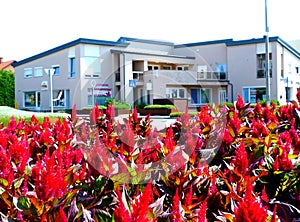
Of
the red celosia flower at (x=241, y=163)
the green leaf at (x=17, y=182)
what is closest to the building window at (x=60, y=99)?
the green leaf at (x=17, y=182)

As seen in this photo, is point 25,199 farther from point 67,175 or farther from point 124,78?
point 124,78

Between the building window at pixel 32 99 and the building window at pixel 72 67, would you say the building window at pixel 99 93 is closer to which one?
the building window at pixel 72 67

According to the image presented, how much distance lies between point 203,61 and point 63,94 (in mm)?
12984

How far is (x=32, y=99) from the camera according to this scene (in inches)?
1551

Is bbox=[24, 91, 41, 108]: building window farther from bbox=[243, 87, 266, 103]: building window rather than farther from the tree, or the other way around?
bbox=[243, 87, 266, 103]: building window

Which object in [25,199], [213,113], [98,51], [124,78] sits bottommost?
[25,199]

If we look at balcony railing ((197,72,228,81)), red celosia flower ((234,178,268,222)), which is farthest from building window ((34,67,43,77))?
red celosia flower ((234,178,268,222))

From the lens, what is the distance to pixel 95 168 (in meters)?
1.92

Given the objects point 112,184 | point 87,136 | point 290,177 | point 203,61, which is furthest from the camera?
point 203,61

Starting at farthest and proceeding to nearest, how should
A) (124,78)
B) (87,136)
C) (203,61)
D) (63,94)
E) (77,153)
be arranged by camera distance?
(203,61)
(63,94)
(124,78)
(87,136)
(77,153)

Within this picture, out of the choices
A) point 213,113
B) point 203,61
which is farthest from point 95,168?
point 203,61

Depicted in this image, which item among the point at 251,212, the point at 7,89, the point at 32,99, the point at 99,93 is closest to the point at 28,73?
the point at 32,99

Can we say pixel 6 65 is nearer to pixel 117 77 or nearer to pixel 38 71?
pixel 38 71

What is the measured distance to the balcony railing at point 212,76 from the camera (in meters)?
36.4
